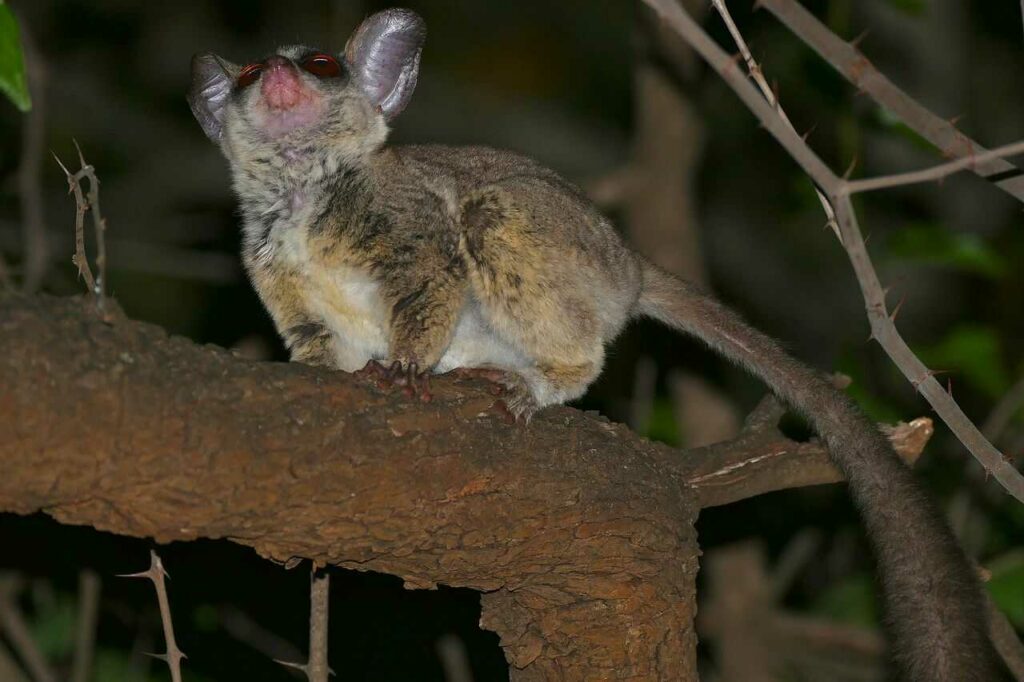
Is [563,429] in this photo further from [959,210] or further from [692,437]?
[959,210]

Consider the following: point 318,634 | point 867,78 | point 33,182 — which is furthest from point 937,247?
point 33,182

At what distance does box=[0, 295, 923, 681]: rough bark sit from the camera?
9.78 ft

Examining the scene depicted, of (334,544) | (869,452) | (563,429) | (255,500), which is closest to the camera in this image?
(255,500)

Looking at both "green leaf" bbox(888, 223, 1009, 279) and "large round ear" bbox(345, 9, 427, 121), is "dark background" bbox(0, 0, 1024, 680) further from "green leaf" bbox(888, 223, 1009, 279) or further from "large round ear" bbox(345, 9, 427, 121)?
"large round ear" bbox(345, 9, 427, 121)

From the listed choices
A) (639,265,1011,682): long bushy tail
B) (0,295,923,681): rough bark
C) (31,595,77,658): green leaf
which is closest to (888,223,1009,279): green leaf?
(639,265,1011,682): long bushy tail

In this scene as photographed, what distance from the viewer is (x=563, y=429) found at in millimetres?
4105

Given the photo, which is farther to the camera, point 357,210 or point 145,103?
point 145,103

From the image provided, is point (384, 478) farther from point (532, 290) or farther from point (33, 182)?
point (33, 182)

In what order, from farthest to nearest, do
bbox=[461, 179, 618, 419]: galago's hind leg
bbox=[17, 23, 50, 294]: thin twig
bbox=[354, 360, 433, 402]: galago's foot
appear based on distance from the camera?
bbox=[17, 23, 50, 294]: thin twig
bbox=[461, 179, 618, 419]: galago's hind leg
bbox=[354, 360, 433, 402]: galago's foot

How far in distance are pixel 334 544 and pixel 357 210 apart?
57.8 inches

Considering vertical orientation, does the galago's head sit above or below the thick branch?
above

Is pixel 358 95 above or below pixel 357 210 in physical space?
above

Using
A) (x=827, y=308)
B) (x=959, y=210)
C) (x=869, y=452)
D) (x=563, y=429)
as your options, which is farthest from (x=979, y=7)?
(x=563, y=429)

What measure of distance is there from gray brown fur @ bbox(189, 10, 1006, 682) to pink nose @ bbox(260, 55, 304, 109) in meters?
0.11
